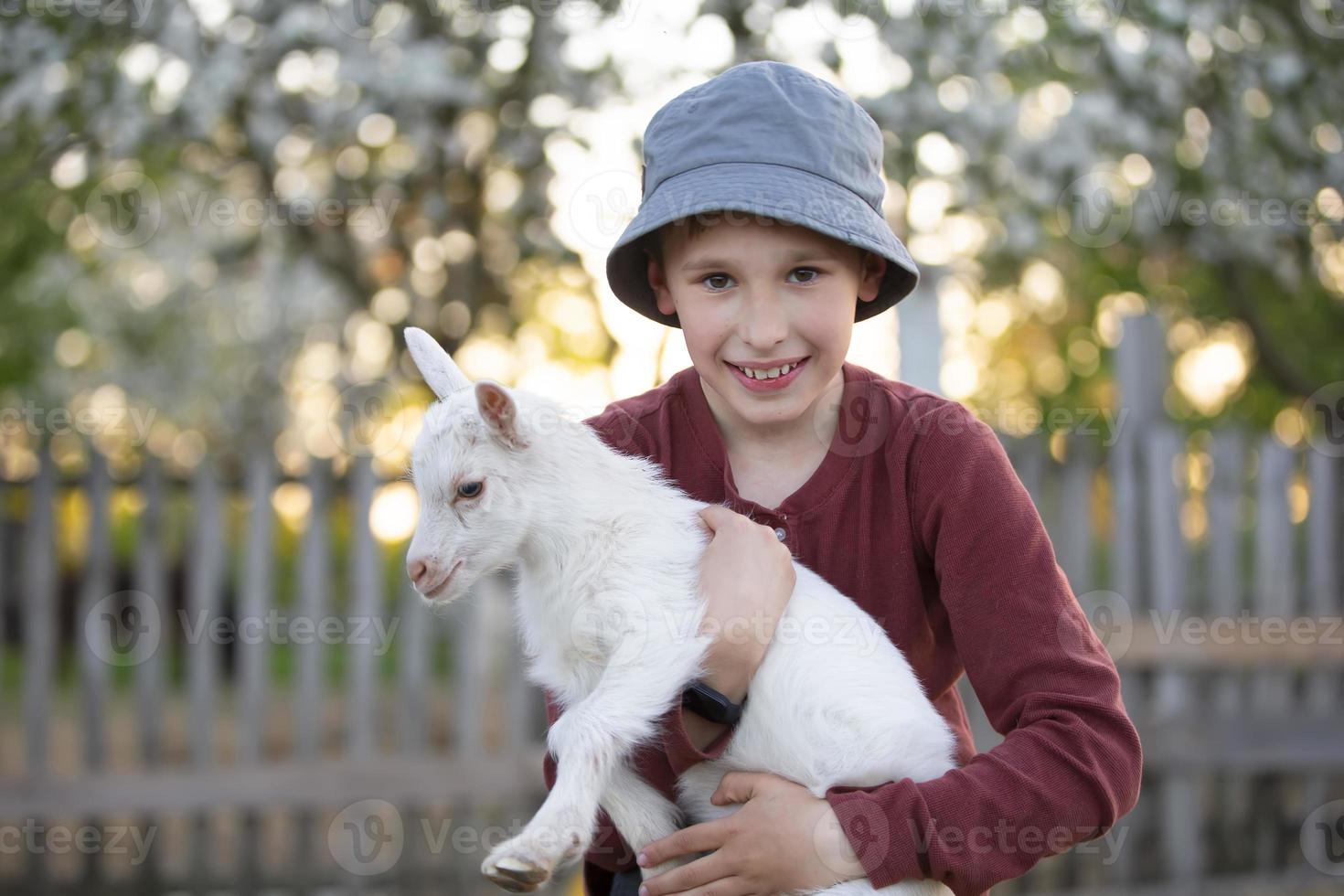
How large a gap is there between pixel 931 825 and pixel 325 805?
489 centimetres

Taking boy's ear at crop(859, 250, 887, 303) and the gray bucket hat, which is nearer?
the gray bucket hat

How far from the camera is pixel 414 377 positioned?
688cm

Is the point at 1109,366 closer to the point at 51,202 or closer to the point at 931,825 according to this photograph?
the point at 51,202

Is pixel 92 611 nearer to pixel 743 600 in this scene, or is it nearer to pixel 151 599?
pixel 151 599

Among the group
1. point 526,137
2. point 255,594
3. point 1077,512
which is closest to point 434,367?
point 526,137

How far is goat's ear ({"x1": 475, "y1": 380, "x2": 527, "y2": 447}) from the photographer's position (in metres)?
2.21

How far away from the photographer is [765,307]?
2.25 meters

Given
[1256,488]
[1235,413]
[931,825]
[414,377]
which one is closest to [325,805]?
[414,377]

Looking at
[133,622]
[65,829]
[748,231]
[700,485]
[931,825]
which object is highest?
[748,231]

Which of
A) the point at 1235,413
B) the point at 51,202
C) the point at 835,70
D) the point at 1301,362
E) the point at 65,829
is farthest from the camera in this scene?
the point at 1235,413

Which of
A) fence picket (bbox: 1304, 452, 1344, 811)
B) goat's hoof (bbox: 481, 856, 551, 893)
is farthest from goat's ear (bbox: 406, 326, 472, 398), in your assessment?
fence picket (bbox: 1304, 452, 1344, 811)

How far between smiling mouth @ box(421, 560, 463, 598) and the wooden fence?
3.65 m

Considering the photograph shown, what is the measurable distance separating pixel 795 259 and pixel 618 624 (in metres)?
0.79

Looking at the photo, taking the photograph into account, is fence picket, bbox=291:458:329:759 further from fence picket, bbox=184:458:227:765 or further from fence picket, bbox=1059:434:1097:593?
fence picket, bbox=1059:434:1097:593
